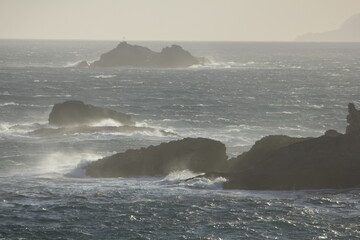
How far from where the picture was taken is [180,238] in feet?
123

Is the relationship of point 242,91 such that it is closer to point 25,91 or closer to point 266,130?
point 25,91

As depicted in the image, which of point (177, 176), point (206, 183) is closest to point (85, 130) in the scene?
point (177, 176)

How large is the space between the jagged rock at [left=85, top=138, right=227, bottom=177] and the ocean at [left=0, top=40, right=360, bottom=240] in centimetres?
131

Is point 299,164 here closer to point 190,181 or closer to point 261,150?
point 261,150

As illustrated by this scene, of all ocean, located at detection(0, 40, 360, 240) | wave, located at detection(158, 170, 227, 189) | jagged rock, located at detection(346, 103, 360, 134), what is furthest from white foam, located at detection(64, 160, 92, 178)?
jagged rock, located at detection(346, 103, 360, 134)

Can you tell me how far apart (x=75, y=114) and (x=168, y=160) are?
33367 mm

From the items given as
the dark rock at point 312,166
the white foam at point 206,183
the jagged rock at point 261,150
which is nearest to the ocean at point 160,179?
the white foam at point 206,183

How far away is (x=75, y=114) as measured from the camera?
85188 millimetres

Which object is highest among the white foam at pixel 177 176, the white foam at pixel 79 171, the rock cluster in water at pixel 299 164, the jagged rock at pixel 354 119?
the jagged rock at pixel 354 119

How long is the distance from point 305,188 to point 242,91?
94126mm

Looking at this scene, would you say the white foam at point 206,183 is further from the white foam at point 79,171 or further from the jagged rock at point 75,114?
the jagged rock at point 75,114

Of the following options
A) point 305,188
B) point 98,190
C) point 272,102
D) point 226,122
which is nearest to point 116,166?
point 98,190

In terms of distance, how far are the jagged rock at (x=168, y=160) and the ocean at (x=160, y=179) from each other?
1.31m

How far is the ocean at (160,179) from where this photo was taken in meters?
39.5
